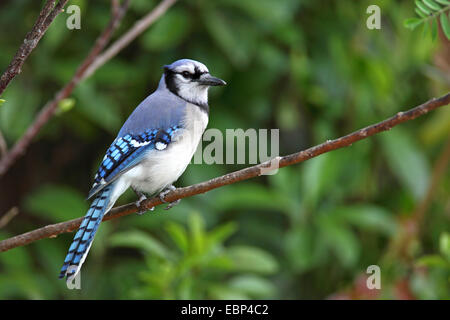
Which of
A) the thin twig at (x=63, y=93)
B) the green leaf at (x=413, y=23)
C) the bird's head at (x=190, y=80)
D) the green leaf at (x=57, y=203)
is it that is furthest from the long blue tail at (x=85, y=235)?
the green leaf at (x=57, y=203)

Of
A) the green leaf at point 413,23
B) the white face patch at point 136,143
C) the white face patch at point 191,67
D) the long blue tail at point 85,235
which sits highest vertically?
the white face patch at point 191,67

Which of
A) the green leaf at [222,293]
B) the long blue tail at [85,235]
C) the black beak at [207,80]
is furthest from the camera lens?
the green leaf at [222,293]

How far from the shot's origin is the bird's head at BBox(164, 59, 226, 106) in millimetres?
1901

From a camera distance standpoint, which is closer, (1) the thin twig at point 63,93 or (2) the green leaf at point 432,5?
(2) the green leaf at point 432,5

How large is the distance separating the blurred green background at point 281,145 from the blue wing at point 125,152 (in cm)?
83

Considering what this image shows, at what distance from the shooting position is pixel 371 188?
142 inches

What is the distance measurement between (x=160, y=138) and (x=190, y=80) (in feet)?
0.70

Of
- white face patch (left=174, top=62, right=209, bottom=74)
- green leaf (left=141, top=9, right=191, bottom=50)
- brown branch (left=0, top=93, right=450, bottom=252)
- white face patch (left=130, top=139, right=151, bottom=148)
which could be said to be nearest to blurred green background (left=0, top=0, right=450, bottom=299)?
green leaf (left=141, top=9, right=191, bottom=50)

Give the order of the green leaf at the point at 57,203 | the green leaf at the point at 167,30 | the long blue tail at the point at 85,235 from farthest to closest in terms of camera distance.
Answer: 1. the green leaf at the point at 57,203
2. the green leaf at the point at 167,30
3. the long blue tail at the point at 85,235

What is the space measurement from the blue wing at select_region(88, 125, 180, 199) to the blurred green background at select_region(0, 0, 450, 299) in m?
0.83

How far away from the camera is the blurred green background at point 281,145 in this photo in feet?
9.96

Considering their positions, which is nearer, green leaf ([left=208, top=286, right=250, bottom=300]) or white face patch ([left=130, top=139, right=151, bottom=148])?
white face patch ([left=130, top=139, right=151, bottom=148])

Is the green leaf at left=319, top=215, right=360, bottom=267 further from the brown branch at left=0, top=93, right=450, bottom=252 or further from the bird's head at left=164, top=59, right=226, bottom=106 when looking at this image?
the brown branch at left=0, top=93, right=450, bottom=252

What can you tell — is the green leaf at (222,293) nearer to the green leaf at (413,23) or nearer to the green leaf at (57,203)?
the green leaf at (57,203)
